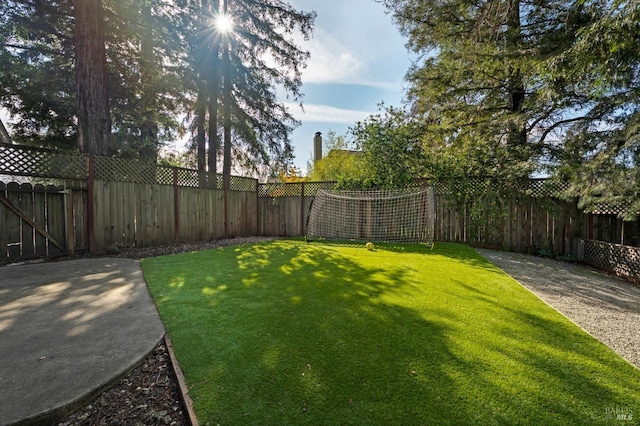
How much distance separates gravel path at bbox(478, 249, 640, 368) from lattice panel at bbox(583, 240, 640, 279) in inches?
10.3

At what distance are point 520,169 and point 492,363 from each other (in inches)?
230

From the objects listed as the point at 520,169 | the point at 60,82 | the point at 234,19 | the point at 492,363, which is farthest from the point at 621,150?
the point at 60,82

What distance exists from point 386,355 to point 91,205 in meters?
6.48

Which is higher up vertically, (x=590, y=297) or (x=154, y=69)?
(x=154, y=69)

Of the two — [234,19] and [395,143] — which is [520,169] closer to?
[395,143]

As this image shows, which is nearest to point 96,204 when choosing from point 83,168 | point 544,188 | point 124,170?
point 83,168

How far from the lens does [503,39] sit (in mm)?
5801

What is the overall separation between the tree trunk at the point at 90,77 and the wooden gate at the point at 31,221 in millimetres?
1444

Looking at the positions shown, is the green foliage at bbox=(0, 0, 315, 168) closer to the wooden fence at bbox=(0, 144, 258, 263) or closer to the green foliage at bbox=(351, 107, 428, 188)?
the wooden fence at bbox=(0, 144, 258, 263)

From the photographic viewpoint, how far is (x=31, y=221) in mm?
4785

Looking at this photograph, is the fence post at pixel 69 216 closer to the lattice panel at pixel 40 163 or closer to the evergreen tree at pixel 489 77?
the lattice panel at pixel 40 163

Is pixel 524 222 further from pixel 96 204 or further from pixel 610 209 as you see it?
pixel 96 204

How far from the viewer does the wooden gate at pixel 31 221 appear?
4562mm

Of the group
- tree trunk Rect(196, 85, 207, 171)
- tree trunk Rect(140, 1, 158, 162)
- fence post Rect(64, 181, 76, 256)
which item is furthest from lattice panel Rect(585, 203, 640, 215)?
tree trunk Rect(140, 1, 158, 162)
